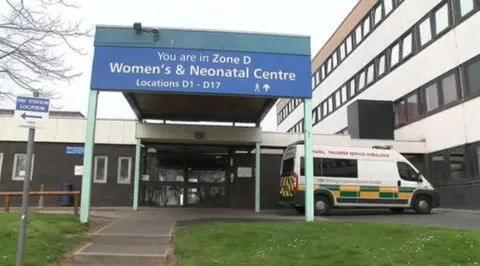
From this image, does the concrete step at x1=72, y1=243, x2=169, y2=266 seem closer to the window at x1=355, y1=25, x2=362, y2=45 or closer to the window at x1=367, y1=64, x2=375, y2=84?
the window at x1=367, y1=64, x2=375, y2=84

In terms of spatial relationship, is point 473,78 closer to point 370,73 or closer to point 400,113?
point 400,113

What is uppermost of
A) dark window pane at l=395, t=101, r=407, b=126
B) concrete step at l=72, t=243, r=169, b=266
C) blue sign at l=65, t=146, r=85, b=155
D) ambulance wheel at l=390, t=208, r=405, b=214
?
dark window pane at l=395, t=101, r=407, b=126

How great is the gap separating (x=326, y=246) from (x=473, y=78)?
46.1 feet

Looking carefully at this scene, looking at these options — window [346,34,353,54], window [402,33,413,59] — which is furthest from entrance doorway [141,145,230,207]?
window [346,34,353,54]

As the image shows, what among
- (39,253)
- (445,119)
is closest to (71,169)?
(39,253)

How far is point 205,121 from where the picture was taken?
77.3ft

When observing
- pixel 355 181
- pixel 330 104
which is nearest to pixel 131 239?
pixel 355 181

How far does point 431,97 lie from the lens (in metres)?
23.7

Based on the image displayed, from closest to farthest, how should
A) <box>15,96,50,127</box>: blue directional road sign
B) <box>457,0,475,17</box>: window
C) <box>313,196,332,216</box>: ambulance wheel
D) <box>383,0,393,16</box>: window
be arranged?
<box>15,96,50,127</box>: blue directional road sign
<box>313,196,332,216</box>: ambulance wheel
<box>457,0,475,17</box>: window
<box>383,0,393,16</box>: window

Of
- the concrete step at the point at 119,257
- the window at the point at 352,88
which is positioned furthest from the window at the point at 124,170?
the window at the point at 352,88

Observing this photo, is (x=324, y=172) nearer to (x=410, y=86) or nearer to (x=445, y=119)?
(x=445, y=119)

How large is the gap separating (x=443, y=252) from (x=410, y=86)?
18499mm

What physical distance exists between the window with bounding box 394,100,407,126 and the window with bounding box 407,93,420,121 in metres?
0.54

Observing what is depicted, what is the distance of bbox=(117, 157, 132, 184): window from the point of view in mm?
21547
